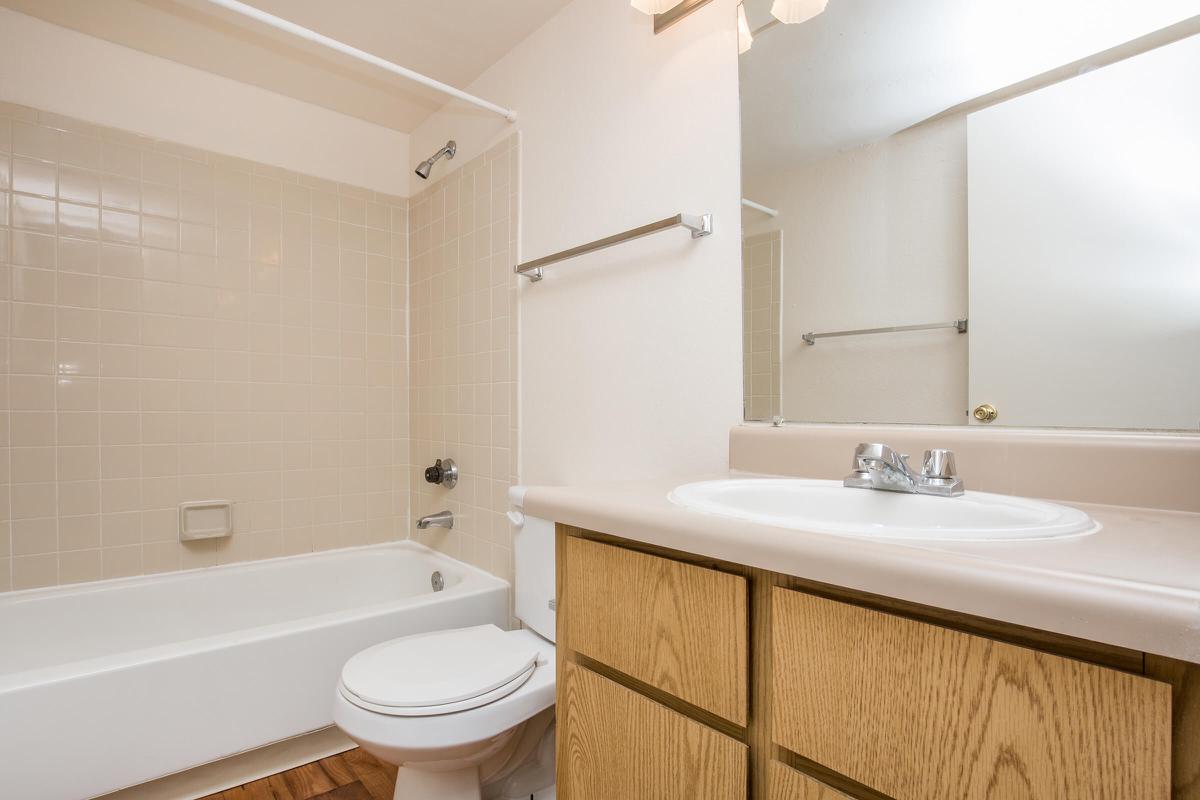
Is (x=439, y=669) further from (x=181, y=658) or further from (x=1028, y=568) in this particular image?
(x=1028, y=568)

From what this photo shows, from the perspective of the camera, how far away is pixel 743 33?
4.28ft

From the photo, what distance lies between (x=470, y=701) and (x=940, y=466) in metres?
0.96

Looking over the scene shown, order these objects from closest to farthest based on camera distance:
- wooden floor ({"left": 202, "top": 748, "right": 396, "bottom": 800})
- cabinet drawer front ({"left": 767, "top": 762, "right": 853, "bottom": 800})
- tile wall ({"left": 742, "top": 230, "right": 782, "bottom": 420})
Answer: cabinet drawer front ({"left": 767, "top": 762, "right": 853, "bottom": 800}) < tile wall ({"left": 742, "top": 230, "right": 782, "bottom": 420}) < wooden floor ({"left": 202, "top": 748, "right": 396, "bottom": 800})

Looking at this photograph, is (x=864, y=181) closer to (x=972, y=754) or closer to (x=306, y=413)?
(x=972, y=754)

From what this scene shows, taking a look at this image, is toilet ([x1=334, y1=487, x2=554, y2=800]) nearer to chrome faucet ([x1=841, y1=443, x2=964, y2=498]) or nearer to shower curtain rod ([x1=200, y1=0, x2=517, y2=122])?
chrome faucet ([x1=841, y1=443, x2=964, y2=498])

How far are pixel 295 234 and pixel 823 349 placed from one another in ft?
6.66

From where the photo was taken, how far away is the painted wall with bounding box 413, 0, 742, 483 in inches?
53.1

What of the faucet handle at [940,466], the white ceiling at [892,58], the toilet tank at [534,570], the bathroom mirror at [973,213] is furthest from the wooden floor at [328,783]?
the white ceiling at [892,58]

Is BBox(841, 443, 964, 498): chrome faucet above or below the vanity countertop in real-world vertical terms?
above

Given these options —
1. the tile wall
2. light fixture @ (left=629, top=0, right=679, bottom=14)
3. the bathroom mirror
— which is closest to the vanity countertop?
A: the bathroom mirror

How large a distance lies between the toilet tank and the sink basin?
621mm

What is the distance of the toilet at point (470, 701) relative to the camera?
1151 mm

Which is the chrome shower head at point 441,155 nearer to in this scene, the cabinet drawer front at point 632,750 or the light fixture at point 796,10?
the light fixture at point 796,10

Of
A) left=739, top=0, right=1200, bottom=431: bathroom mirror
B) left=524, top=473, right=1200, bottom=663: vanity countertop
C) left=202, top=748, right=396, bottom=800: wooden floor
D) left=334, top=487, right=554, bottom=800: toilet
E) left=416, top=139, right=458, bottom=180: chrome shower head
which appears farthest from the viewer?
left=416, top=139, right=458, bottom=180: chrome shower head
